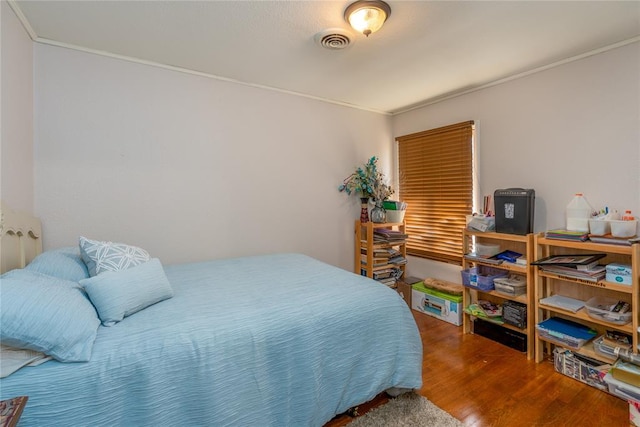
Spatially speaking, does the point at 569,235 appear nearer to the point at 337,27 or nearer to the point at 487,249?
the point at 487,249

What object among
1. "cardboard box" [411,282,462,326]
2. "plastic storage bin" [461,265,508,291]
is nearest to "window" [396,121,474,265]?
"plastic storage bin" [461,265,508,291]

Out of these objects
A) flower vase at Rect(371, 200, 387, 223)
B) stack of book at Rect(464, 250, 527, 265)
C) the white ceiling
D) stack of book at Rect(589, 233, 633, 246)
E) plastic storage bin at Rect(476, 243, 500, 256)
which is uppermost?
the white ceiling

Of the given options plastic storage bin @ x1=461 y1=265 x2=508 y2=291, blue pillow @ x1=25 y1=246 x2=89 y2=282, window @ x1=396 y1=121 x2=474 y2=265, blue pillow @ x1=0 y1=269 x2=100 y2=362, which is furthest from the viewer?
window @ x1=396 y1=121 x2=474 y2=265

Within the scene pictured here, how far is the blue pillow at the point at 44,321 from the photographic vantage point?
1.00m

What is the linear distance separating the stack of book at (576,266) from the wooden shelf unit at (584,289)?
34 mm

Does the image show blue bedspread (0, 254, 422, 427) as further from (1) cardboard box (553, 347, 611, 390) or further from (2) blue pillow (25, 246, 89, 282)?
→ (1) cardboard box (553, 347, 611, 390)

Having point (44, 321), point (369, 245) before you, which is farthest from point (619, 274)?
point (44, 321)

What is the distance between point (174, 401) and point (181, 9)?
2053mm

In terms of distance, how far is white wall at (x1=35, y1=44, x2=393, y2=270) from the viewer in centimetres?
215

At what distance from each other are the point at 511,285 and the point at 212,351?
2.41 m

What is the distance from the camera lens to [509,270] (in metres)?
2.58

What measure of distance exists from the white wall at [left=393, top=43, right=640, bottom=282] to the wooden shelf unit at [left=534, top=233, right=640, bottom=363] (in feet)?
1.11

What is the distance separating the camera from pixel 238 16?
5.91ft

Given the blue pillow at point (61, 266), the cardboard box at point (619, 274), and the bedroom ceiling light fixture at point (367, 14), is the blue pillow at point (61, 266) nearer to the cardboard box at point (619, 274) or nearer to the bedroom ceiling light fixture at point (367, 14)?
the bedroom ceiling light fixture at point (367, 14)
